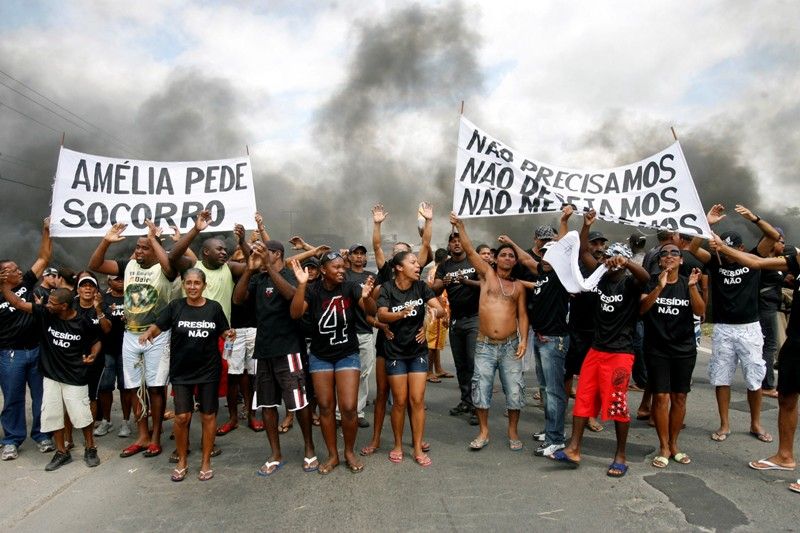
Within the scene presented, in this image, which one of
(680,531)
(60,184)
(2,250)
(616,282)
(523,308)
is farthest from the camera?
(2,250)

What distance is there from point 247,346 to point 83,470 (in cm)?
173

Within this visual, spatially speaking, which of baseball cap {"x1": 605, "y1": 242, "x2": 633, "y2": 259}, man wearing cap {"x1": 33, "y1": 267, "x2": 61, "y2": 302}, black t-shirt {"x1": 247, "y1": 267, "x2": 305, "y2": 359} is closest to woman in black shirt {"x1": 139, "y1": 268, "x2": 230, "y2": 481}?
black t-shirt {"x1": 247, "y1": 267, "x2": 305, "y2": 359}

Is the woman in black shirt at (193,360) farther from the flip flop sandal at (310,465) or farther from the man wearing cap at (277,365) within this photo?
the flip flop sandal at (310,465)

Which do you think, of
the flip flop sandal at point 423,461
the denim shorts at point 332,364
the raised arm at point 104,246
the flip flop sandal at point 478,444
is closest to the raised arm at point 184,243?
the raised arm at point 104,246

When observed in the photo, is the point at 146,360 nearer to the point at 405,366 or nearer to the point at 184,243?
the point at 184,243

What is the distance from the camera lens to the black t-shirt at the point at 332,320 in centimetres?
424

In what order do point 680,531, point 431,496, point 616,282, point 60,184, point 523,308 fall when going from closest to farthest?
point 680,531
point 431,496
point 616,282
point 523,308
point 60,184

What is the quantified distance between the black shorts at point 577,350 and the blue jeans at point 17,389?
199 inches

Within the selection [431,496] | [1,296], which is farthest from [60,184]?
[431,496]

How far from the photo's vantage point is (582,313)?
512 cm

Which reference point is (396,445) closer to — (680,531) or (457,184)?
(680,531)

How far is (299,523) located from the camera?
334cm

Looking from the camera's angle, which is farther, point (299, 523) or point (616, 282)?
point (616, 282)

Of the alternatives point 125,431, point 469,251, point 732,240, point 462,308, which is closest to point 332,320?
point 469,251
